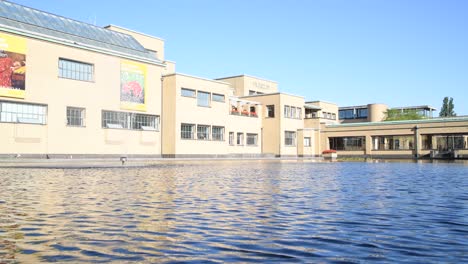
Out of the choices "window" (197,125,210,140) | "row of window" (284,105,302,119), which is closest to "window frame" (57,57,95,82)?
"window" (197,125,210,140)

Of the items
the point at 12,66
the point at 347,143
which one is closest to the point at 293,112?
the point at 347,143

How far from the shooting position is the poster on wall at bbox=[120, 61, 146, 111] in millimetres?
51594

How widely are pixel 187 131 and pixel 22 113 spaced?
21.7m

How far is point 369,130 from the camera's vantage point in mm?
81375

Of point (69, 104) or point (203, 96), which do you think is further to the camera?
point (203, 96)

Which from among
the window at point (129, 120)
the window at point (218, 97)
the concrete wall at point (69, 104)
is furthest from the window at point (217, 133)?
the concrete wall at point (69, 104)

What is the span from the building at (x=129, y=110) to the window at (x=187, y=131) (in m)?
0.14

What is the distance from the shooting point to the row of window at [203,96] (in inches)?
2313

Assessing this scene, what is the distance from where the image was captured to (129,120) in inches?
2064

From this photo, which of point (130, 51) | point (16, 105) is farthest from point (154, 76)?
point (16, 105)

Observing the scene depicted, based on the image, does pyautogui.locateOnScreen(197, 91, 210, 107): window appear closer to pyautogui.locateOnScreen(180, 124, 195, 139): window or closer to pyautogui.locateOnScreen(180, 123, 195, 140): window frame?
pyautogui.locateOnScreen(180, 123, 195, 140): window frame

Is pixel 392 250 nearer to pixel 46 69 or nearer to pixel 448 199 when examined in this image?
pixel 448 199

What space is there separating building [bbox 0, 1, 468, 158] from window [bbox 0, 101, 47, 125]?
9 cm

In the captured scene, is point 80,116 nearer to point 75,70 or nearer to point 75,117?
point 75,117
